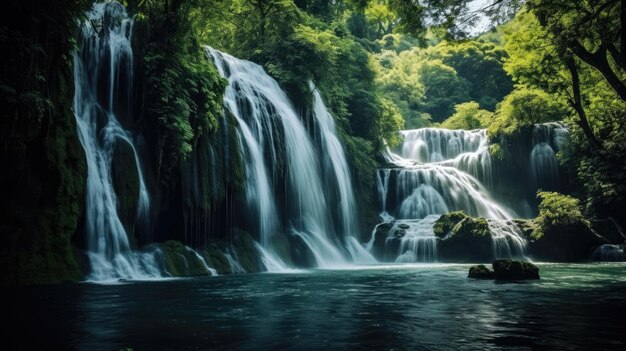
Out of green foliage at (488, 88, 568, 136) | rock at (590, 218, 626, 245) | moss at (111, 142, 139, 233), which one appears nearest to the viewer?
moss at (111, 142, 139, 233)

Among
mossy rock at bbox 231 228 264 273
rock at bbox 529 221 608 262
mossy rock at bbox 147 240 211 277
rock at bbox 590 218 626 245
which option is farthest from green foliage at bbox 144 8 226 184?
rock at bbox 590 218 626 245

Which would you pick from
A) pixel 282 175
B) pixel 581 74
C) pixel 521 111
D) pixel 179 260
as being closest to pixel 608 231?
pixel 521 111

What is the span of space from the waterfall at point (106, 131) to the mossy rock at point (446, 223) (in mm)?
14105

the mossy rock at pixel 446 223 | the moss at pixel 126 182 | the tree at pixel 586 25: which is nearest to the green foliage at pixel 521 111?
the mossy rock at pixel 446 223

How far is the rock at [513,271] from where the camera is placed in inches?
434

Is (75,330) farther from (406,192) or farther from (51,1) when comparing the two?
(406,192)

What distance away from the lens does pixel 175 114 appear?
13.3 metres

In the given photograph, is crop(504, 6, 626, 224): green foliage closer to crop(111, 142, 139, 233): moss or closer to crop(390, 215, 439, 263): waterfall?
crop(390, 215, 439, 263): waterfall

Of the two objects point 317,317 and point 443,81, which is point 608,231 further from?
point 443,81

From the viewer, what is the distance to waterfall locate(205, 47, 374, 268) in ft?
56.9

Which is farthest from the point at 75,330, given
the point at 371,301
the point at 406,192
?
the point at 406,192

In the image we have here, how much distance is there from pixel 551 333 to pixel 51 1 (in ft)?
34.2

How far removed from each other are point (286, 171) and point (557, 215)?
12.4 metres

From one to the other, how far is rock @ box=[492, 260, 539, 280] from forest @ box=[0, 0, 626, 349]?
0.05 m
